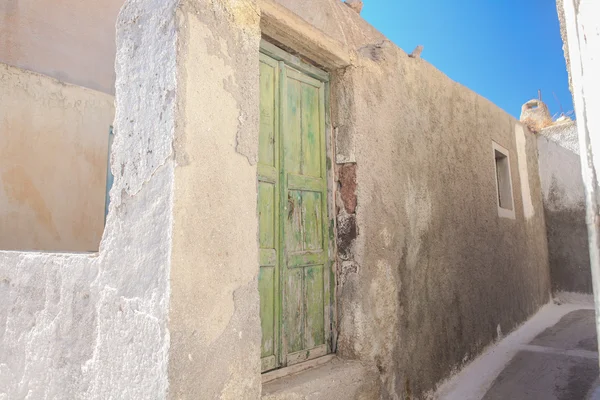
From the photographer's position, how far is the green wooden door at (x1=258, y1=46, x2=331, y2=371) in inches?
102

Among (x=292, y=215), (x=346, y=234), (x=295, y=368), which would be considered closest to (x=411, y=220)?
(x=346, y=234)

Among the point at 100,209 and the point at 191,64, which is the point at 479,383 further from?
the point at 100,209

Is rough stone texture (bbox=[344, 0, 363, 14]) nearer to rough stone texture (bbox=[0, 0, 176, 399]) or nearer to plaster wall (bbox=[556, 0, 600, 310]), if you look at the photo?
rough stone texture (bbox=[0, 0, 176, 399])

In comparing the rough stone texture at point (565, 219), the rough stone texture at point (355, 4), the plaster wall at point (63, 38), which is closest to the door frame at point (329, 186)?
the rough stone texture at point (355, 4)

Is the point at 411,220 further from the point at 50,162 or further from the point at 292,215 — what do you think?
the point at 50,162

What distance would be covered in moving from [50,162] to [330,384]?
3394mm

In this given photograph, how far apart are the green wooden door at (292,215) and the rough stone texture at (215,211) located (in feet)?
1.63

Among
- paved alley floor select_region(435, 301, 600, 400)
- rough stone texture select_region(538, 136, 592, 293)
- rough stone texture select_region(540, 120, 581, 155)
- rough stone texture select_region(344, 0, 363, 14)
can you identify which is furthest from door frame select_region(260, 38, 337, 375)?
rough stone texture select_region(540, 120, 581, 155)

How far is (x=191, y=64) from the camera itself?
1869 millimetres

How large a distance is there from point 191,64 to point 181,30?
0.43 ft

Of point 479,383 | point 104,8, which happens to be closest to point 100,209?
point 104,8

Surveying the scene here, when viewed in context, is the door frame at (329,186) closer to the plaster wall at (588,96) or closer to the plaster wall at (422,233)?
the plaster wall at (422,233)

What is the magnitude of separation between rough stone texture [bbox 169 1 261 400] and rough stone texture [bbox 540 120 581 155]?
690 centimetres

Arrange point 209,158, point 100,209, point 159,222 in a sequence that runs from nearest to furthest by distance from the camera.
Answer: point 159,222
point 209,158
point 100,209
